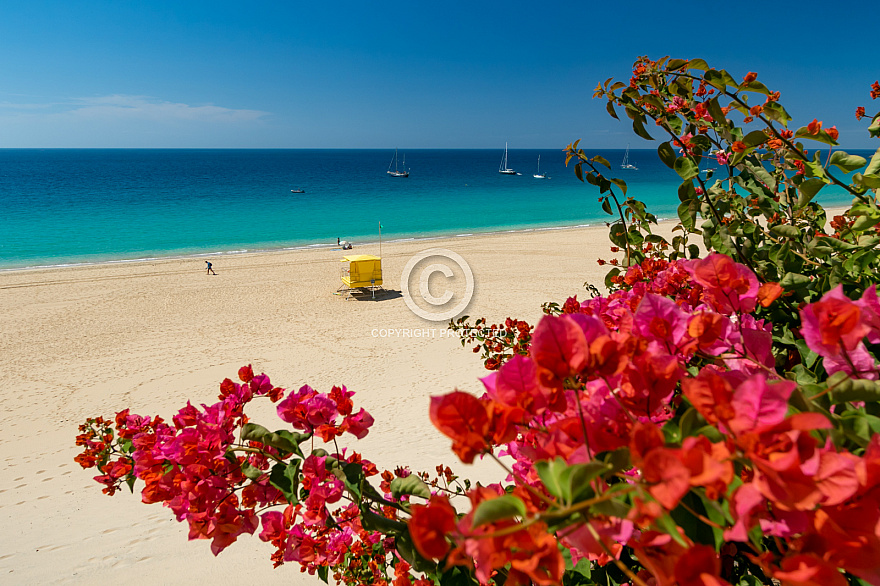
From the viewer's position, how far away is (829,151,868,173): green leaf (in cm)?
109

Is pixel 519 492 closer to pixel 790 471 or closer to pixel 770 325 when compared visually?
pixel 790 471

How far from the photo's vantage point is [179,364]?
350 inches

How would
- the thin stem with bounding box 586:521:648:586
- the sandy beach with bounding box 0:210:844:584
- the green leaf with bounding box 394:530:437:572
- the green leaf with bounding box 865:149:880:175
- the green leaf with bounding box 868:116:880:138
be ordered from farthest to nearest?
the sandy beach with bounding box 0:210:844:584 < the green leaf with bounding box 868:116:880:138 < the green leaf with bounding box 865:149:880:175 < the green leaf with bounding box 394:530:437:572 < the thin stem with bounding box 586:521:648:586

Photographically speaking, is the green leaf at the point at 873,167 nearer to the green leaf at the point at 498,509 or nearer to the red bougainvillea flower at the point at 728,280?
the red bougainvillea flower at the point at 728,280

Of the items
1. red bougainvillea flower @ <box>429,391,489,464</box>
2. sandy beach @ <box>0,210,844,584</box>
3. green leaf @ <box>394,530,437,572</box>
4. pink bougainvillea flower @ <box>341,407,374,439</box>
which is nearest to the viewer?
red bougainvillea flower @ <box>429,391,489,464</box>

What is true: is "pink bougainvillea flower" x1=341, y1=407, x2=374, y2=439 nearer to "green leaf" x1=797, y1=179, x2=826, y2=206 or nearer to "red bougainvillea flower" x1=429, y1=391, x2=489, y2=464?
"red bougainvillea flower" x1=429, y1=391, x2=489, y2=464

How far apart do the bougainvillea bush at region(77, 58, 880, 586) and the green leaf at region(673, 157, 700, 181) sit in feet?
0.03

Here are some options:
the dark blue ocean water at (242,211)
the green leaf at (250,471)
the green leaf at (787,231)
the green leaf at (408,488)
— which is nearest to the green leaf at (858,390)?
the green leaf at (408,488)

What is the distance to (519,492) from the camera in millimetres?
500

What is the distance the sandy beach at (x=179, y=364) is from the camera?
12.8 ft

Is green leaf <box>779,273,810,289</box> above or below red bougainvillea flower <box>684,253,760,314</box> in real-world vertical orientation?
→ below

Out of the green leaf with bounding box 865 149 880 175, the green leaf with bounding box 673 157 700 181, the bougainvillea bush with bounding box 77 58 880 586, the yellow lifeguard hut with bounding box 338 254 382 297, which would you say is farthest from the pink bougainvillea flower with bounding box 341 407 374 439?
the yellow lifeguard hut with bounding box 338 254 382 297

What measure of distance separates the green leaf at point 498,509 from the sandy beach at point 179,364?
11.2 feet

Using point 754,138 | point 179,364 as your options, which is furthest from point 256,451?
point 179,364
